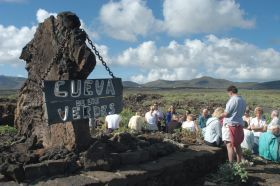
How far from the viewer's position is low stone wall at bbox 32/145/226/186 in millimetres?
6797

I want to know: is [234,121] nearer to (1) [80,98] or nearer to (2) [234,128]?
(2) [234,128]

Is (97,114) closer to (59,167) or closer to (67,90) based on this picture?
(67,90)

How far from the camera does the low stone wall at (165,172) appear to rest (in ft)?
22.3

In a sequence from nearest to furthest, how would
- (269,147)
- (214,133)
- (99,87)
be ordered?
(99,87)
(214,133)
(269,147)

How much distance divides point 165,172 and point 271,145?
5247mm

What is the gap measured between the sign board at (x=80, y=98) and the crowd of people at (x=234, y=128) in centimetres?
321

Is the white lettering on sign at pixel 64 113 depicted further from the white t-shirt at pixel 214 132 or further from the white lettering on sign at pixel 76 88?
the white t-shirt at pixel 214 132

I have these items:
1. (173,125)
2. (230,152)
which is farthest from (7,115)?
(230,152)

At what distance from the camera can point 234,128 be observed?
1095cm

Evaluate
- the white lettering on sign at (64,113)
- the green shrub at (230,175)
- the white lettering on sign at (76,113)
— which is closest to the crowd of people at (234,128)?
the green shrub at (230,175)

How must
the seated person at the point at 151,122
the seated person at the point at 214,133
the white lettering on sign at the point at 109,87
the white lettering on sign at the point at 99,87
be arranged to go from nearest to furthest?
the white lettering on sign at the point at 99,87
the white lettering on sign at the point at 109,87
the seated person at the point at 214,133
the seated person at the point at 151,122

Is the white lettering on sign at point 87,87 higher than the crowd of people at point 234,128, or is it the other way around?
the white lettering on sign at point 87,87

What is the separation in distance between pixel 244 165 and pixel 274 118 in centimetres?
257

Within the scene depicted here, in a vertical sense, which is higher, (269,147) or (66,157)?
(66,157)
